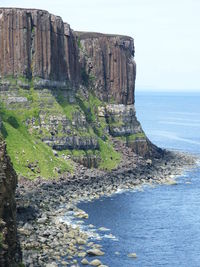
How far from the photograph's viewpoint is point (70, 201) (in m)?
121

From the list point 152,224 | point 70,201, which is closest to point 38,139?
point 70,201

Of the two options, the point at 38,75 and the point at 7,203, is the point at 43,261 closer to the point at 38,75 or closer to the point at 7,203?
the point at 7,203

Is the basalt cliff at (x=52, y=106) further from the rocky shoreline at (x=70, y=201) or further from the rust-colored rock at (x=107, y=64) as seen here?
the rocky shoreline at (x=70, y=201)

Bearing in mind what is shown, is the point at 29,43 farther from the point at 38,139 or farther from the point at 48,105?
the point at 38,139

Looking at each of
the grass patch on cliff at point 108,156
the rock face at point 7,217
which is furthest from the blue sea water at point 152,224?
the rock face at point 7,217

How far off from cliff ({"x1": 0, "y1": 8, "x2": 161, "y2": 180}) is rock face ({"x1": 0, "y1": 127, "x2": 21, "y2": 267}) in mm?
62723

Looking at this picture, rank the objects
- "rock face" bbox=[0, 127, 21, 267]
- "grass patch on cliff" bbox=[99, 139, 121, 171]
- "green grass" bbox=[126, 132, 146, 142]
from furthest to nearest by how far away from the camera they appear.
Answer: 1. "green grass" bbox=[126, 132, 146, 142]
2. "grass patch on cliff" bbox=[99, 139, 121, 171]
3. "rock face" bbox=[0, 127, 21, 267]

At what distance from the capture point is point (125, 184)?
14038 cm

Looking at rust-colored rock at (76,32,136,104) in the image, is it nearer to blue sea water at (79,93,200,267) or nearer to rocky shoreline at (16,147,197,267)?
rocky shoreline at (16,147,197,267)

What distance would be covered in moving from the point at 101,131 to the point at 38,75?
85.7ft

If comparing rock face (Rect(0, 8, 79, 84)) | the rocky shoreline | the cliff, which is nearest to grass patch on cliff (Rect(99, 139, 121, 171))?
the cliff

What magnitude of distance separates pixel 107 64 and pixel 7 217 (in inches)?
4890

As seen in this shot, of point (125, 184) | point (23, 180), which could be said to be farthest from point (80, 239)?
point (125, 184)

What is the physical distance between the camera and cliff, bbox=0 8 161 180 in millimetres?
142750
